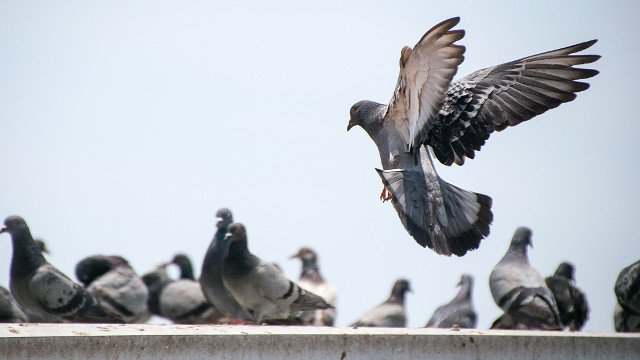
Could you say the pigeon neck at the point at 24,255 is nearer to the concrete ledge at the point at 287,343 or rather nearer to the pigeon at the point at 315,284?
the pigeon at the point at 315,284

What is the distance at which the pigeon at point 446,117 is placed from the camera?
6.99m

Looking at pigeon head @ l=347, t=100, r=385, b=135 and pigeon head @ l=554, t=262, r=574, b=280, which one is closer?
pigeon head @ l=347, t=100, r=385, b=135

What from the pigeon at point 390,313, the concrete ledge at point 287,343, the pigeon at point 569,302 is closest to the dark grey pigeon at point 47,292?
the pigeon at point 390,313

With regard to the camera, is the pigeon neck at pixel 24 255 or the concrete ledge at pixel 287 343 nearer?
the concrete ledge at pixel 287 343

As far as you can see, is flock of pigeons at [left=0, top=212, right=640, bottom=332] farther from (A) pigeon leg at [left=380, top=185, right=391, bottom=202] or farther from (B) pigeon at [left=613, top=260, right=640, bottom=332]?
(A) pigeon leg at [left=380, top=185, right=391, bottom=202]

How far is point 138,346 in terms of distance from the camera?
5574 millimetres

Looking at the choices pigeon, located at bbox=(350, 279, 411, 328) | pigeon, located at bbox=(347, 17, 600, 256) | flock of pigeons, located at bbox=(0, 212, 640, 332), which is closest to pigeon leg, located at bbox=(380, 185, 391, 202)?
pigeon, located at bbox=(347, 17, 600, 256)

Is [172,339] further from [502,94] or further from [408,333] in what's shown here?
[502,94]

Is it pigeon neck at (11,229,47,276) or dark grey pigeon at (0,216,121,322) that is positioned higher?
pigeon neck at (11,229,47,276)

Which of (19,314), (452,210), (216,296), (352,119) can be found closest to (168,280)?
(216,296)

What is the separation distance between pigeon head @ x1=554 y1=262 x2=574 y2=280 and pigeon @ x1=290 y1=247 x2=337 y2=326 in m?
3.38

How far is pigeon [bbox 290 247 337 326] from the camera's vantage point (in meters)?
14.3

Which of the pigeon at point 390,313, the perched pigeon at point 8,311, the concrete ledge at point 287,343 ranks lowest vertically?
the pigeon at point 390,313

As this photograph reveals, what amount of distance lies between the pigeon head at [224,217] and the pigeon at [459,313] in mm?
3087
